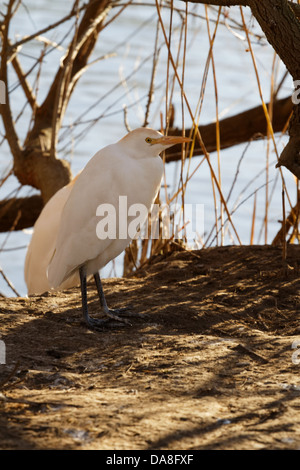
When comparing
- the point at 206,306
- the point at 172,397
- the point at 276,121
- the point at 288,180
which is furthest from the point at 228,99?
the point at 172,397

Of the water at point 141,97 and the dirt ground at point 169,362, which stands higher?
the water at point 141,97

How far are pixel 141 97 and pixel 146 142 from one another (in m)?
4.03

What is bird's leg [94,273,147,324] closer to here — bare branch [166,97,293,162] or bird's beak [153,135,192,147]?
bird's beak [153,135,192,147]

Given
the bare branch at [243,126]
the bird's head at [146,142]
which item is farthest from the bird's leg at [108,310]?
the bare branch at [243,126]

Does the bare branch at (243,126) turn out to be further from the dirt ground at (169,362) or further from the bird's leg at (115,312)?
the bird's leg at (115,312)

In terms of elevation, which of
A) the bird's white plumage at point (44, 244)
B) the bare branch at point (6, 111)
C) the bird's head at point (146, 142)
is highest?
the bare branch at point (6, 111)

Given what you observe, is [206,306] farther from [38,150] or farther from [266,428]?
[38,150]

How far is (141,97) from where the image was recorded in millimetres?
6926

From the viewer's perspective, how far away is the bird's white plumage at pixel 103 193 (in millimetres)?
2930

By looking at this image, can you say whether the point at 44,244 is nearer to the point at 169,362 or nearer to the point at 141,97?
the point at 169,362

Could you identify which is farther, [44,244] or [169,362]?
[44,244]

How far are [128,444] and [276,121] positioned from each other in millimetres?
3588

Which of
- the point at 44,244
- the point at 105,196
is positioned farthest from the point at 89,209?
the point at 44,244

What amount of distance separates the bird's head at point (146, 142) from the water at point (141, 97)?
1.80m
